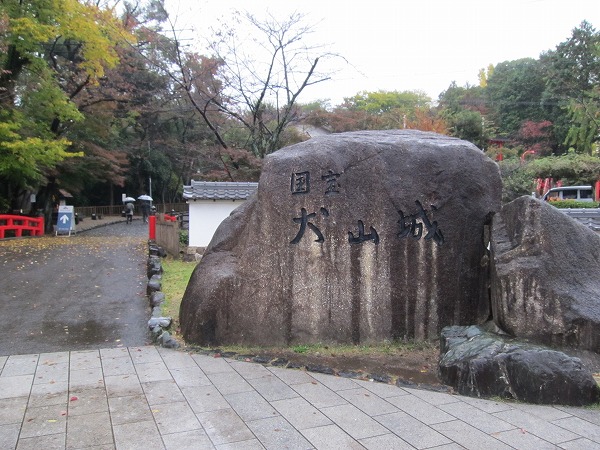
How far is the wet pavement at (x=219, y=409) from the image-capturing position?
4051mm

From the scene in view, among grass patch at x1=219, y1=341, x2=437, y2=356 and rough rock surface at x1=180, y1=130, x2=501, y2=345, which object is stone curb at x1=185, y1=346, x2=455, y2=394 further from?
rough rock surface at x1=180, y1=130, x2=501, y2=345

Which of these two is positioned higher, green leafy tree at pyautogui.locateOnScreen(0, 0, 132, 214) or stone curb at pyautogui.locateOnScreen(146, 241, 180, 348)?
green leafy tree at pyautogui.locateOnScreen(0, 0, 132, 214)

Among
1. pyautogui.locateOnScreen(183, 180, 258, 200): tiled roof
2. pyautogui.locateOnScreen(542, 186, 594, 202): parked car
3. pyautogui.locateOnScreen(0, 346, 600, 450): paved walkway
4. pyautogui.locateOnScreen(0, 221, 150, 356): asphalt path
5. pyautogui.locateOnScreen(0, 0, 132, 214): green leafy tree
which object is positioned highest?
pyautogui.locateOnScreen(0, 0, 132, 214): green leafy tree

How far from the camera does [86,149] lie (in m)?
27.5

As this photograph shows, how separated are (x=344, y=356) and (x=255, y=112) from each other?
16663 millimetres

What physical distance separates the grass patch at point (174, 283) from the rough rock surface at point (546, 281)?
4.76 m

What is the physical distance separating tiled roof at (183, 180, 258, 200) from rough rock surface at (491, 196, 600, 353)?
419 inches

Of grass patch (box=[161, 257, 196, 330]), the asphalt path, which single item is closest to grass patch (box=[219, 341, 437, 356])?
grass patch (box=[161, 257, 196, 330])

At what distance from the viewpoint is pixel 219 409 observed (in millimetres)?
4652

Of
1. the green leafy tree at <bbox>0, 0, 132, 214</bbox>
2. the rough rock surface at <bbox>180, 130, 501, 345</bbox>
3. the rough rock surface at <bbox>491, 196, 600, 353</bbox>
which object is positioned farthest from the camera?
the green leafy tree at <bbox>0, 0, 132, 214</bbox>

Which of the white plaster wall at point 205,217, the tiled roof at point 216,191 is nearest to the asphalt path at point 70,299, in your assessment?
the white plaster wall at point 205,217

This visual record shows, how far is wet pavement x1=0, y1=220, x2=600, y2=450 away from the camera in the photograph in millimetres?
4051

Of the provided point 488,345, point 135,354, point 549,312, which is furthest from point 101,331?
point 549,312

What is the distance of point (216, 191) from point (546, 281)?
1178cm
